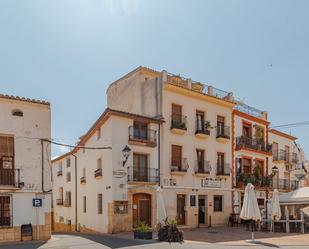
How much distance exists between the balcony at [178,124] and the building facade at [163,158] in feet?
0.24

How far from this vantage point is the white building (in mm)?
16125

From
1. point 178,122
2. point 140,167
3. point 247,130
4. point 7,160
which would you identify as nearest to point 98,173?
point 140,167

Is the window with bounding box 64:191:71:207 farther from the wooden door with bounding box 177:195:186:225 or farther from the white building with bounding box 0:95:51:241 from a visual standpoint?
the white building with bounding box 0:95:51:241

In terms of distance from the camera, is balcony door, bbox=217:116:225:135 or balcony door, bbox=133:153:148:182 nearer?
balcony door, bbox=133:153:148:182

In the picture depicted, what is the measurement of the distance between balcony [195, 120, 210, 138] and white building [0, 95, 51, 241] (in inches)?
455

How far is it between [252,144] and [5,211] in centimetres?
2067

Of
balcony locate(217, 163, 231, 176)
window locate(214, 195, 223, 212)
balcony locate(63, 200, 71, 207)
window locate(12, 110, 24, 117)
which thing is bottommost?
balcony locate(63, 200, 71, 207)

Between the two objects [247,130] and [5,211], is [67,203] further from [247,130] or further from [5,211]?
[247,130]

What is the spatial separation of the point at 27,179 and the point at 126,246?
5847 mm

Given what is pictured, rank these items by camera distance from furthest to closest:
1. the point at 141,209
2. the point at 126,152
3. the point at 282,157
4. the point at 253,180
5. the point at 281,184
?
the point at 282,157, the point at 281,184, the point at 253,180, the point at 141,209, the point at 126,152

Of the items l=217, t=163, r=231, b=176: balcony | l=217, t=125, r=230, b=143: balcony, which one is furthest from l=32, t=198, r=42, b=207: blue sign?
l=217, t=125, r=230, b=143: balcony

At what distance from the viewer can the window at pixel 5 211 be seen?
16.0 meters

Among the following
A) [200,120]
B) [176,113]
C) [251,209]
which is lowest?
[251,209]

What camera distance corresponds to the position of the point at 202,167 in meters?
25.6
